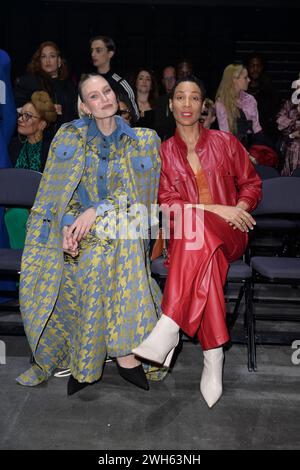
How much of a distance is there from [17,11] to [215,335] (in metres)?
8.22

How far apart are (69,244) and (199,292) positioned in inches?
25.6

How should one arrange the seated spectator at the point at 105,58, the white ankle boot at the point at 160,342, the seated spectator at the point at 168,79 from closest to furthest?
the white ankle boot at the point at 160,342
the seated spectator at the point at 105,58
the seated spectator at the point at 168,79

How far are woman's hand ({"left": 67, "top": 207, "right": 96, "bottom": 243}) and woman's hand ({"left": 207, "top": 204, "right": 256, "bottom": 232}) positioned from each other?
0.63m

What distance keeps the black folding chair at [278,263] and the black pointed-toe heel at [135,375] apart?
0.70 m

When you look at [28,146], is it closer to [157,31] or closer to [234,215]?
[234,215]

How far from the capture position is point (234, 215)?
3.24 meters

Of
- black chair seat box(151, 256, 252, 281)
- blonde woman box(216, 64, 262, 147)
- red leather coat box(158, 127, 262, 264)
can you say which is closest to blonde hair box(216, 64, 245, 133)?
blonde woman box(216, 64, 262, 147)

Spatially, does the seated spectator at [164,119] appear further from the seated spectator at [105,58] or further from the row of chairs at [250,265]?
the row of chairs at [250,265]

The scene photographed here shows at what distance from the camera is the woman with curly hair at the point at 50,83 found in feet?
16.9

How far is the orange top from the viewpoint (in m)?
3.40

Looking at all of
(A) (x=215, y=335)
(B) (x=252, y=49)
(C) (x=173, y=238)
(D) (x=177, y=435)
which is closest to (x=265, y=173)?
(C) (x=173, y=238)

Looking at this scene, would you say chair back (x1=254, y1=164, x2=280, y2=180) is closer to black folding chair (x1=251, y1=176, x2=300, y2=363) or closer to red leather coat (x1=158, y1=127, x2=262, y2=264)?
black folding chair (x1=251, y1=176, x2=300, y2=363)
